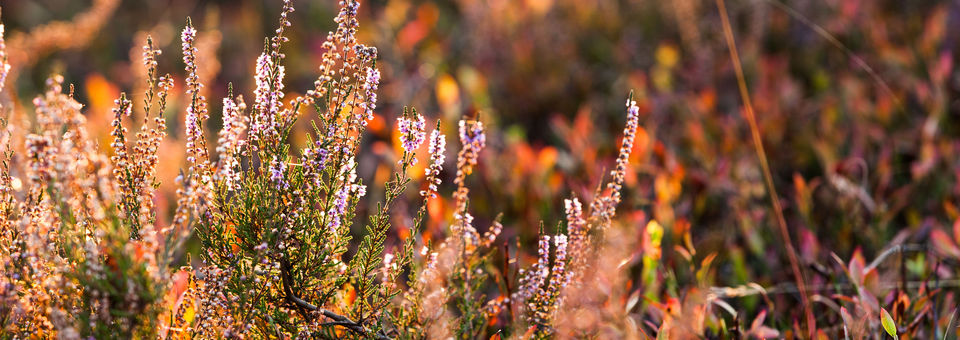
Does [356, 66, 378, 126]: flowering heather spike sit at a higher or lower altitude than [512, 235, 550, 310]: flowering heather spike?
higher

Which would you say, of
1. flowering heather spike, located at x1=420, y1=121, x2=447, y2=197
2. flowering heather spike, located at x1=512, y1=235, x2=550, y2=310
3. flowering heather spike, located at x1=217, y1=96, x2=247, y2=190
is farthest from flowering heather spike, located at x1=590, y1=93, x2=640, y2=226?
flowering heather spike, located at x1=217, y1=96, x2=247, y2=190

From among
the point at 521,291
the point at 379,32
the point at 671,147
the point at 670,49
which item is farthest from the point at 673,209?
the point at 379,32

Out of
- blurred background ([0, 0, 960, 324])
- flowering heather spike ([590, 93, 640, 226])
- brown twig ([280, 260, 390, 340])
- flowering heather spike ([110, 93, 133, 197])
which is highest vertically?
blurred background ([0, 0, 960, 324])

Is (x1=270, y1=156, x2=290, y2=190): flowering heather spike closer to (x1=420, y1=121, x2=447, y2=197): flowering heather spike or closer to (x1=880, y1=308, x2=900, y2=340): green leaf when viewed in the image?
(x1=420, y1=121, x2=447, y2=197): flowering heather spike

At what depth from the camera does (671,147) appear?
350cm

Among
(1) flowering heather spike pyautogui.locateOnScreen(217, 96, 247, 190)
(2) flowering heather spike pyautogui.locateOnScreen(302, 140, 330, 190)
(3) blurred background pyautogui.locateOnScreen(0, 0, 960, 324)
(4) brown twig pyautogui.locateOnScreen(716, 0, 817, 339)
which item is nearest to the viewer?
(1) flowering heather spike pyautogui.locateOnScreen(217, 96, 247, 190)

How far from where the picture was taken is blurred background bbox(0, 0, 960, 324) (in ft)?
9.09

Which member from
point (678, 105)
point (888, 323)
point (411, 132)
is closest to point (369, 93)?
point (411, 132)

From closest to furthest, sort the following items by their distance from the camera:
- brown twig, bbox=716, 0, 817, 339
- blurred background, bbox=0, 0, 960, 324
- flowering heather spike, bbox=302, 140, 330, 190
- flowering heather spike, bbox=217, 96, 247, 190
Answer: flowering heather spike, bbox=217, 96, 247, 190
flowering heather spike, bbox=302, 140, 330, 190
brown twig, bbox=716, 0, 817, 339
blurred background, bbox=0, 0, 960, 324

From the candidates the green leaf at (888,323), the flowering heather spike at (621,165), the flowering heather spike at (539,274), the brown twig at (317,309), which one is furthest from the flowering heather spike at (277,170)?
the green leaf at (888,323)

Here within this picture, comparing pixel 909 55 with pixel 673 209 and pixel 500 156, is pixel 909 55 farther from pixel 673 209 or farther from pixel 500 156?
pixel 500 156

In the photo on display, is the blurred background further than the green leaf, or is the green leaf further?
the blurred background

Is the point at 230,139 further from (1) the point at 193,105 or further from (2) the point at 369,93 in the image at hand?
(2) the point at 369,93

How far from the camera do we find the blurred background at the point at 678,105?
2771mm
